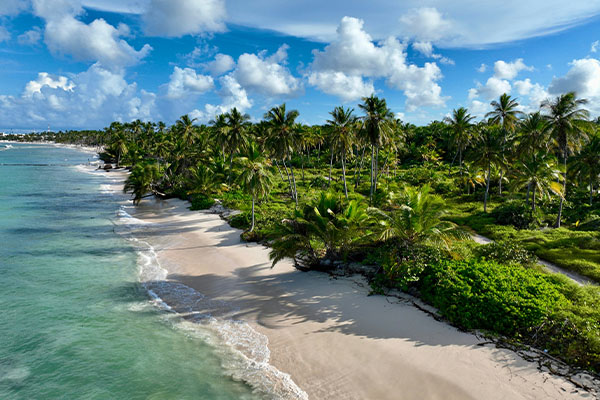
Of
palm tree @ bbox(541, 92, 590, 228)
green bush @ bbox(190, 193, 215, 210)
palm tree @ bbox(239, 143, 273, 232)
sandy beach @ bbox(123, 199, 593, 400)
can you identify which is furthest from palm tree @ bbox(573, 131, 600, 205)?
green bush @ bbox(190, 193, 215, 210)

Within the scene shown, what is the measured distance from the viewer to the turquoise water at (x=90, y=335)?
33.9 feet

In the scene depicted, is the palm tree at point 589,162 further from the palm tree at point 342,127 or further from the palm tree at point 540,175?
the palm tree at point 342,127

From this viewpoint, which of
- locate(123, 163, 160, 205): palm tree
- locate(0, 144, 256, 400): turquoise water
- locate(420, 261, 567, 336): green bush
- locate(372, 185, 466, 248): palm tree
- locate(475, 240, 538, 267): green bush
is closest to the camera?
locate(0, 144, 256, 400): turquoise water

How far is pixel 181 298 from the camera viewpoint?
16.2 meters

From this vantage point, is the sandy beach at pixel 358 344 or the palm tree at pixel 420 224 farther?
the palm tree at pixel 420 224

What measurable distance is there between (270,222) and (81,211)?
25336 mm

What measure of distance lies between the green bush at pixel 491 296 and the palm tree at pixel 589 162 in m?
27.4

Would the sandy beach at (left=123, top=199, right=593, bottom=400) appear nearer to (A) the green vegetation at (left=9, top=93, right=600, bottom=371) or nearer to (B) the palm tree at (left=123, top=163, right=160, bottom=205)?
(A) the green vegetation at (left=9, top=93, right=600, bottom=371)

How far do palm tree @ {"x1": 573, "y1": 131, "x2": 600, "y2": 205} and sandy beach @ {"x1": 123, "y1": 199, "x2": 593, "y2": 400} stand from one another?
3161 cm

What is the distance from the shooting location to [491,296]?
12.1 meters

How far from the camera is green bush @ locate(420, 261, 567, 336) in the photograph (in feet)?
37.3

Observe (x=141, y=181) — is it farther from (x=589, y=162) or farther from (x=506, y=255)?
(x=589, y=162)

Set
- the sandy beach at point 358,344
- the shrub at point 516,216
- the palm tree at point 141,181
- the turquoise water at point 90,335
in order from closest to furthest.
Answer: the sandy beach at point 358,344 < the turquoise water at point 90,335 < the shrub at point 516,216 < the palm tree at point 141,181

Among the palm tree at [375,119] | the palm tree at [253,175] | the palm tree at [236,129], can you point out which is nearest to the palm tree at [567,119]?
the palm tree at [375,119]
